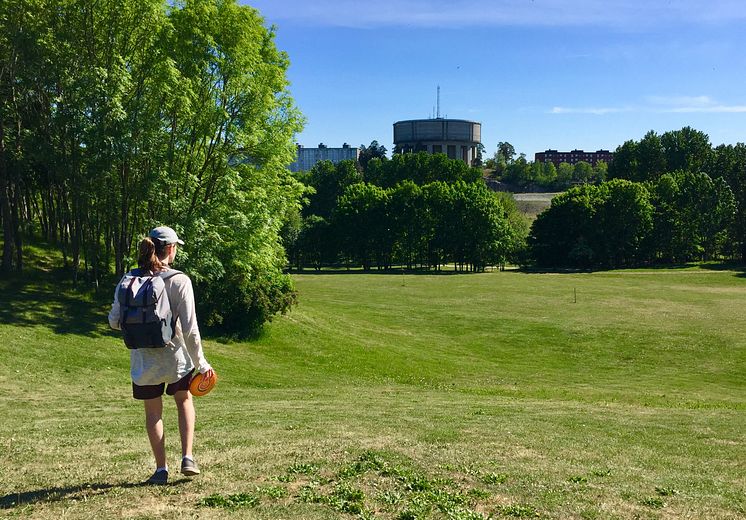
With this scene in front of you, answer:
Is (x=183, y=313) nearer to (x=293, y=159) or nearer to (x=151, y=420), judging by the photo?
(x=151, y=420)

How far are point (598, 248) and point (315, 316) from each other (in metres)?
90.6

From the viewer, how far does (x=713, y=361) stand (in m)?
40.5

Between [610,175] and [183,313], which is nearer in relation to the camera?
[183,313]

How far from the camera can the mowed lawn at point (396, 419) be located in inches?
330

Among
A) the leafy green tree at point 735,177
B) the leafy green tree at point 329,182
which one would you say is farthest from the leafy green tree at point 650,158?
the leafy green tree at point 329,182

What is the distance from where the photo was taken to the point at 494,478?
9438 mm

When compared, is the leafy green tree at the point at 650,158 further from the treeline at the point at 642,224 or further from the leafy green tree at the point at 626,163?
the treeline at the point at 642,224

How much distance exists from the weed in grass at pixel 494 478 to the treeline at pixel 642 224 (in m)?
120

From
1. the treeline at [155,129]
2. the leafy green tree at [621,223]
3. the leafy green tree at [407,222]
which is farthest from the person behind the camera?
the leafy green tree at [407,222]

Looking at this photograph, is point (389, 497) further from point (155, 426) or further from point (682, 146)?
point (682, 146)

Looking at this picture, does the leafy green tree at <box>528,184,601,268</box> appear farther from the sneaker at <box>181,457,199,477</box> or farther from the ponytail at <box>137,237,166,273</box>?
the ponytail at <box>137,237,166,273</box>

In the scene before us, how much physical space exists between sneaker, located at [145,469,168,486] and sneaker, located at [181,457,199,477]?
230 millimetres

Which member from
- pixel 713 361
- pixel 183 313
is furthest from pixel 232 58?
pixel 713 361

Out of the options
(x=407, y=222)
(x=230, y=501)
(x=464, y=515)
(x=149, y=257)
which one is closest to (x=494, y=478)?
(x=464, y=515)
